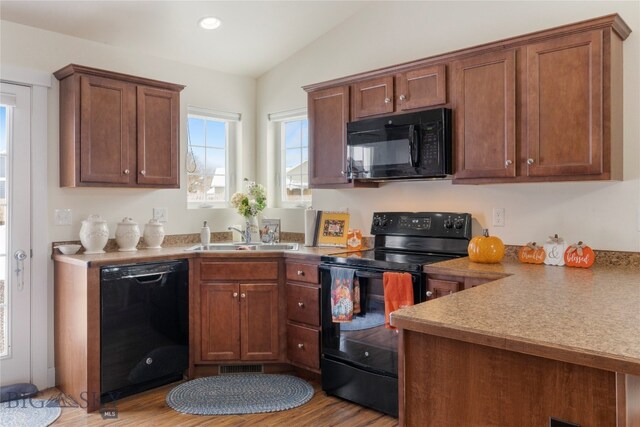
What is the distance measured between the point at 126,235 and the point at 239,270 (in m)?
0.82

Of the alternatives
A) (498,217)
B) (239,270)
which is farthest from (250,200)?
(498,217)

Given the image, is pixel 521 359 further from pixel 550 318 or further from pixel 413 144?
pixel 413 144

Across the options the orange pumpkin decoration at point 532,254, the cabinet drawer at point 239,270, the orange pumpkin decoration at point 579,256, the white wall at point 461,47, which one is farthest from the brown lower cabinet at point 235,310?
the orange pumpkin decoration at point 579,256

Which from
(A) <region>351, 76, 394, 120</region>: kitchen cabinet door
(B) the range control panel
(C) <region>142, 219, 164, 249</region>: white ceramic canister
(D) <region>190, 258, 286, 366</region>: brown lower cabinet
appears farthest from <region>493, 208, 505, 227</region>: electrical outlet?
(C) <region>142, 219, 164, 249</region>: white ceramic canister

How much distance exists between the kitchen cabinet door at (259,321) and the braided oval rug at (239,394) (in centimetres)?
17

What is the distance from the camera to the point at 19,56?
312cm

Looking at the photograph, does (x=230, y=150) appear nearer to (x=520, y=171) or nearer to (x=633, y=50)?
(x=520, y=171)

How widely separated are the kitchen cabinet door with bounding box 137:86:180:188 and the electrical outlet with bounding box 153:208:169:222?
33 centimetres

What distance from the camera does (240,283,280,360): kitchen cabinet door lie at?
339 cm

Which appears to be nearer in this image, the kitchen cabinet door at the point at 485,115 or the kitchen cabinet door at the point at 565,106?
the kitchen cabinet door at the point at 565,106

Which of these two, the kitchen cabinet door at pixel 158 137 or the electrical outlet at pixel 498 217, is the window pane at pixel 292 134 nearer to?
the kitchen cabinet door at pixel 158 137

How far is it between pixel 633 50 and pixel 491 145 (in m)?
0.84

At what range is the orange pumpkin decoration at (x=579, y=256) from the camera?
2479mm

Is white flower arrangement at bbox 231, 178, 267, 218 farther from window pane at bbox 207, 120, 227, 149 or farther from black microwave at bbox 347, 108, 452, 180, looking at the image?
black microwave at bbox 347, 108, 452, 180
